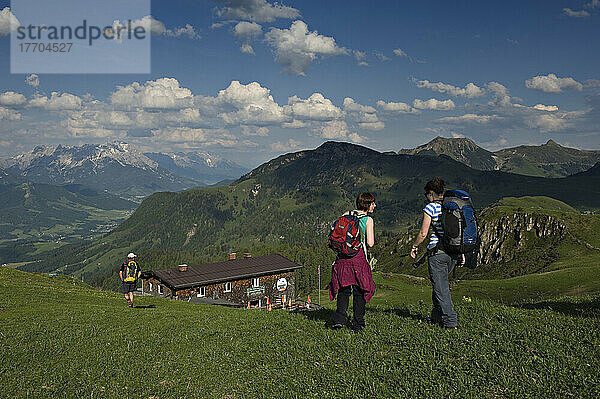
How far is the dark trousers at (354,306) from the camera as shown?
37.5 feet

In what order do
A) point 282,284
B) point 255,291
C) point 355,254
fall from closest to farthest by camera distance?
point 355,254 < point 255,291 < point 282,284

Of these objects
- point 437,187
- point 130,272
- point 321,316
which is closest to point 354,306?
point 321,316

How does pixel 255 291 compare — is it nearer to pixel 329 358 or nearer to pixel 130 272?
pixel 130 272

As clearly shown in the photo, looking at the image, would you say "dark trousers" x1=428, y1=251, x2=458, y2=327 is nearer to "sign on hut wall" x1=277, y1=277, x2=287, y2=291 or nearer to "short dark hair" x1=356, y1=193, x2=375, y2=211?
"short dark hair" x1=356, y1=193, x2=375, y2=211

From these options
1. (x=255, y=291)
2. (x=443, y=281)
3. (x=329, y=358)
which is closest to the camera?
(x=329, y=358)

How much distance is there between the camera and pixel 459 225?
10.2 metres

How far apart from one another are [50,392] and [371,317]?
357 inches

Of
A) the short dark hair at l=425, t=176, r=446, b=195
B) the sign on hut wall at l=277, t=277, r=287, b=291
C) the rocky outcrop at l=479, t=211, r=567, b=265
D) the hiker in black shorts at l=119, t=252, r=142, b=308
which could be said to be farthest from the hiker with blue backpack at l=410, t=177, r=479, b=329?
the rocky outcrop at l=479, t=211, r=567, b=265

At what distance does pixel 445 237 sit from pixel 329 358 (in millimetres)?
4497

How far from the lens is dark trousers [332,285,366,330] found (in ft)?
37.5

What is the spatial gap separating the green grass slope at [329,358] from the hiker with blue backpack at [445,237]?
0.80m

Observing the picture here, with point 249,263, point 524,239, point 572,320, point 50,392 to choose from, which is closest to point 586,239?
point 524,239

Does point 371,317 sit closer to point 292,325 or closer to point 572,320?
point 292,325

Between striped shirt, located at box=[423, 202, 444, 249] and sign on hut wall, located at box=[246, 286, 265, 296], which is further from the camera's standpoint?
sign on hut wall, located at box=[246, 286, 265, 296]
